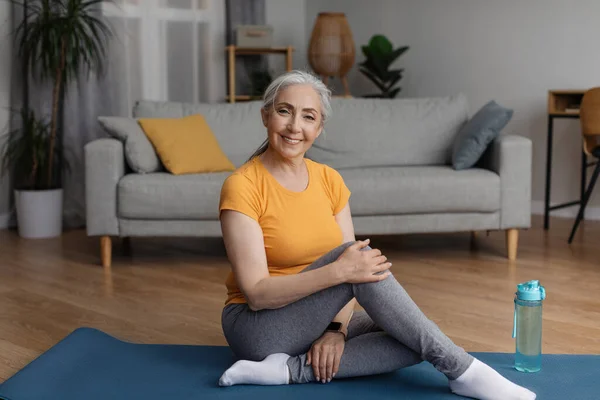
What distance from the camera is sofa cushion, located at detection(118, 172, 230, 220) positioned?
398 centimetres

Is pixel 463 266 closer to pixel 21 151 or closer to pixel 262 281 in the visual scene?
pixel 262 281

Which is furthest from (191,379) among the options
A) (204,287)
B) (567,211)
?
(567,211)

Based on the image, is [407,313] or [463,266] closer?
[407,313]

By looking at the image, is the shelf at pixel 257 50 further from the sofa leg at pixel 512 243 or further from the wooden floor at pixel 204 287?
the sofa leg at pixel 512 243

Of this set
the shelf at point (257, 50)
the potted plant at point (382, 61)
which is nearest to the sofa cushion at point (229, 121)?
the shelf at point (257, 50)

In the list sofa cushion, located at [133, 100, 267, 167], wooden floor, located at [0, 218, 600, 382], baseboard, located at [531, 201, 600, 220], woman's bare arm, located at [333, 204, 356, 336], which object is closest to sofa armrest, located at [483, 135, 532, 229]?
wooden floor, located at [0, 218, 600, 382]

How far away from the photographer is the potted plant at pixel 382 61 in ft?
19.4

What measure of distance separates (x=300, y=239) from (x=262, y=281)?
0.19 m

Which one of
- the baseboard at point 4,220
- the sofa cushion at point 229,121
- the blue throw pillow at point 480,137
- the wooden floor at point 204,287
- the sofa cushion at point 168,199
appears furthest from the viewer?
the baseboard at point 4,220

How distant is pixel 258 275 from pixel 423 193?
2.08 m

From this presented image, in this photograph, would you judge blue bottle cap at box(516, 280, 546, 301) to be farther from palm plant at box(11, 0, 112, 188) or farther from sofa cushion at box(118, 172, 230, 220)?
palm plant at box(11, 0, 112, 188)

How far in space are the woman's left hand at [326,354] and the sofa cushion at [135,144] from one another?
2.17m

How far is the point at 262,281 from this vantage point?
2.11 metres

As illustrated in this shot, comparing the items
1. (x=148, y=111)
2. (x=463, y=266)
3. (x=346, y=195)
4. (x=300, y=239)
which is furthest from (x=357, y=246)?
(x=148, y=111)
